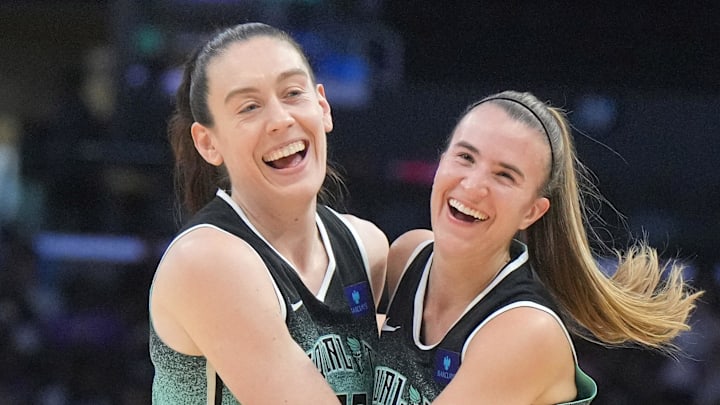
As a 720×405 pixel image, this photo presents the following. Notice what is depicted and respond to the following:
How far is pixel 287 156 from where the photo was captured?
2.41 meters

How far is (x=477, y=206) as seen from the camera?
2.28 m

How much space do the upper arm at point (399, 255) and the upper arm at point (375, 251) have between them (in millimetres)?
16

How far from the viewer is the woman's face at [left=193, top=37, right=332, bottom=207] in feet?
7.70

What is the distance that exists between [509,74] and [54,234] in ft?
8.19

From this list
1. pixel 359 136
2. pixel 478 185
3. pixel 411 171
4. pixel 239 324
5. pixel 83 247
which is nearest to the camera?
pixel 239 324

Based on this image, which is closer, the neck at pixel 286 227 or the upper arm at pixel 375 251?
the neck at pixel 286 227

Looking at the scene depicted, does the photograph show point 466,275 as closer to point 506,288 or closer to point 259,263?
point 506,288

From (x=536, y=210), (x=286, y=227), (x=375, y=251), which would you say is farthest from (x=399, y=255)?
(x=536, y=210)

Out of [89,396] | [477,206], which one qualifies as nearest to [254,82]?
[477,206]

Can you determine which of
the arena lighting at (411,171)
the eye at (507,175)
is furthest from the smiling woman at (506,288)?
the arena lighting at (411,171)

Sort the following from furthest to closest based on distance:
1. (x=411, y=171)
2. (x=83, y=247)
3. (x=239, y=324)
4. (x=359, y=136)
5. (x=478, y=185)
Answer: (x=83, y=247) → (x=411, y=171) → (x=359, y=136) → (x=478, y=185) → (x=239, y=324)

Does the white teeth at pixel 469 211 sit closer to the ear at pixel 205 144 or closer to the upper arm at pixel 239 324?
the upper arm at pixel 239 324

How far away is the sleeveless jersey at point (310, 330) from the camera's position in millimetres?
2291

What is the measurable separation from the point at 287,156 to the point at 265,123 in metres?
0.10
